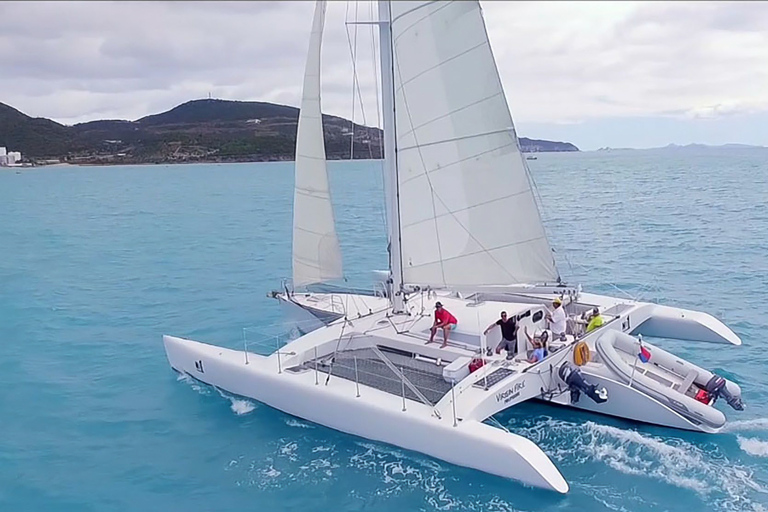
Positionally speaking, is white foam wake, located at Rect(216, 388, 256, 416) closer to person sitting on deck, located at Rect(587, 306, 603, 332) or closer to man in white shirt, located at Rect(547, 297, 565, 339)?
man in white shirt, located at Rect(547, 297, 565, 339)

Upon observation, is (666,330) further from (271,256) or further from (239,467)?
(271,256)

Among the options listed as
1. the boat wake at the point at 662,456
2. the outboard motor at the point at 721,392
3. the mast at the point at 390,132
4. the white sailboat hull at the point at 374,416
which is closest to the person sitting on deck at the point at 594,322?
the boat wake at the point at 662,456

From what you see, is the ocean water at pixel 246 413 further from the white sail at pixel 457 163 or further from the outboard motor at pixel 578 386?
the white sail at pixel 457 163

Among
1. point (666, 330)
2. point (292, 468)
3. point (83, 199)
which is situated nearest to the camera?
point (292, 468)

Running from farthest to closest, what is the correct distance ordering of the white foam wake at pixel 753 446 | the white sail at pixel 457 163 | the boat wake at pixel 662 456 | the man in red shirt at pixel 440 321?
1. the man in red shirt at pixel 440 321
2. the white sail at pixel 457 163
3. the white foam wake at pixel 753 446
4. the boat wake at pixel 662 456

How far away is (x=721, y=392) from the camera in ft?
32.6

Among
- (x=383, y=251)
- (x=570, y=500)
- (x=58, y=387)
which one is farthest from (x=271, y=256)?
(x=570, y=500)

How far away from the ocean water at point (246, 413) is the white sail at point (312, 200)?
294 cm

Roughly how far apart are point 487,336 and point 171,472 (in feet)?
16.4

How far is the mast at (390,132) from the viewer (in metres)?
10.3

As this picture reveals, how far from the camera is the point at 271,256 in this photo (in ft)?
88.7

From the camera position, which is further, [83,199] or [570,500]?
[83,199]

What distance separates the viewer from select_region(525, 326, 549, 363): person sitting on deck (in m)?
10.1

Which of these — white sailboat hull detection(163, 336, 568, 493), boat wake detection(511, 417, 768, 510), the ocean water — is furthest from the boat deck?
boat wake detection(511, 417, 768, 510)
